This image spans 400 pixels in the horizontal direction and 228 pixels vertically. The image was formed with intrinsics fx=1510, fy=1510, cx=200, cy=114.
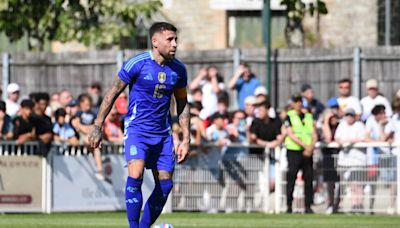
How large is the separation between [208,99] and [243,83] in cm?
103

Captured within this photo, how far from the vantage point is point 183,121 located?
59.4ft

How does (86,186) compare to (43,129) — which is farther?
(86,186)

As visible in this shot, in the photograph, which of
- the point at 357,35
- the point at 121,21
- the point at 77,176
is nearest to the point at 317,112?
the point at 77,176

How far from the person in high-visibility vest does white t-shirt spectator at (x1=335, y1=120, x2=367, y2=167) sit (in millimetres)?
560

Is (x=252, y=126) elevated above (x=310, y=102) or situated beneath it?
situated beneath

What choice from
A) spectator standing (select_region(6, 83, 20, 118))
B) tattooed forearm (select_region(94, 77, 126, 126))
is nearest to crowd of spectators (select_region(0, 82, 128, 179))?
spectator standing (select_region(6, 83, 20, 118))

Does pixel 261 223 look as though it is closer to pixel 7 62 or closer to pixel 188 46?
pixel 7 62

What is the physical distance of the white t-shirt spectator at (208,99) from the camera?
1128 inches

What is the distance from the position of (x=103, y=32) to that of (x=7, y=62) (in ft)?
11.3

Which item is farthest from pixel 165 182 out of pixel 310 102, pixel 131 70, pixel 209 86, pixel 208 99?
pixel 209 86

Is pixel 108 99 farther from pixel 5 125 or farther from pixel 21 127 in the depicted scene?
pixel 5 125

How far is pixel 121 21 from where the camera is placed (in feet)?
125

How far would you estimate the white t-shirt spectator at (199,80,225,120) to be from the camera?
28642mm

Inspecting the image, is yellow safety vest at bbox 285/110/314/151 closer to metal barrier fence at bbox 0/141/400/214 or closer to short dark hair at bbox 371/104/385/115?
metal barrier fence at bbox 0/141/400/214
